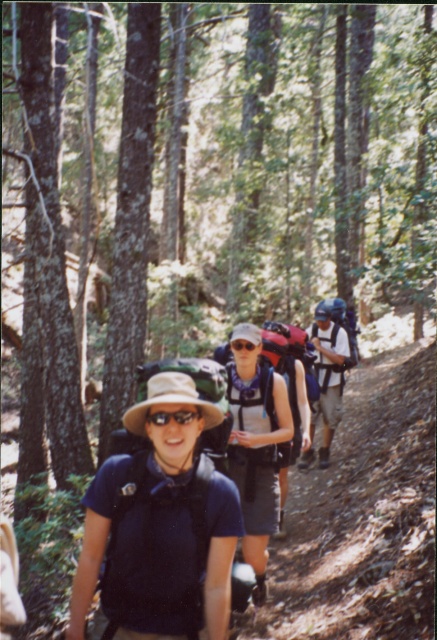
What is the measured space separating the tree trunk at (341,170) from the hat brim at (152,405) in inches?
258

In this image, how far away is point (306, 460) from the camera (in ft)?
22.4

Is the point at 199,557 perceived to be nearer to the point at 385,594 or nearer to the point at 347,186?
the point at 385,594

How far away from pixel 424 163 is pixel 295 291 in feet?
31.2

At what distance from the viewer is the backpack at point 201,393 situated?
8.16 feet

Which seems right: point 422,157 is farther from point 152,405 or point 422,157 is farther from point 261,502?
point 152,405

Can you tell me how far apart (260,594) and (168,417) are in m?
2.18

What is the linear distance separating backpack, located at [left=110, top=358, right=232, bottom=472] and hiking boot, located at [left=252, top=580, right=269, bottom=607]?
138cm

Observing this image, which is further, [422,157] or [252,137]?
[252,137]

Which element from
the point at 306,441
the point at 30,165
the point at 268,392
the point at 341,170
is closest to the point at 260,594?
the point at 306,441

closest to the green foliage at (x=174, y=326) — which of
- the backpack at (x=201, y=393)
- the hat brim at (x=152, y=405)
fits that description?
the backpack at (x=201, y=393)

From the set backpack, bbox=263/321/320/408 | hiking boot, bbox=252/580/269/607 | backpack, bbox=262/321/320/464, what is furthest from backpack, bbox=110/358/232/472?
backpack, bbox=263/321/320/408

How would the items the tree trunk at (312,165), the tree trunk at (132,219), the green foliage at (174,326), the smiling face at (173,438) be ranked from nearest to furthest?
the smiling face at (173,438) → the tree trunk at (132,219) → the green foliage at (174,326) → the tree trunk at (312,165)

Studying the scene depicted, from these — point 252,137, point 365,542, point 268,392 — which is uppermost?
point 252,137

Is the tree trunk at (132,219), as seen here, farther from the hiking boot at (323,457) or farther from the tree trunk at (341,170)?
the tree trunk at (341,170)
